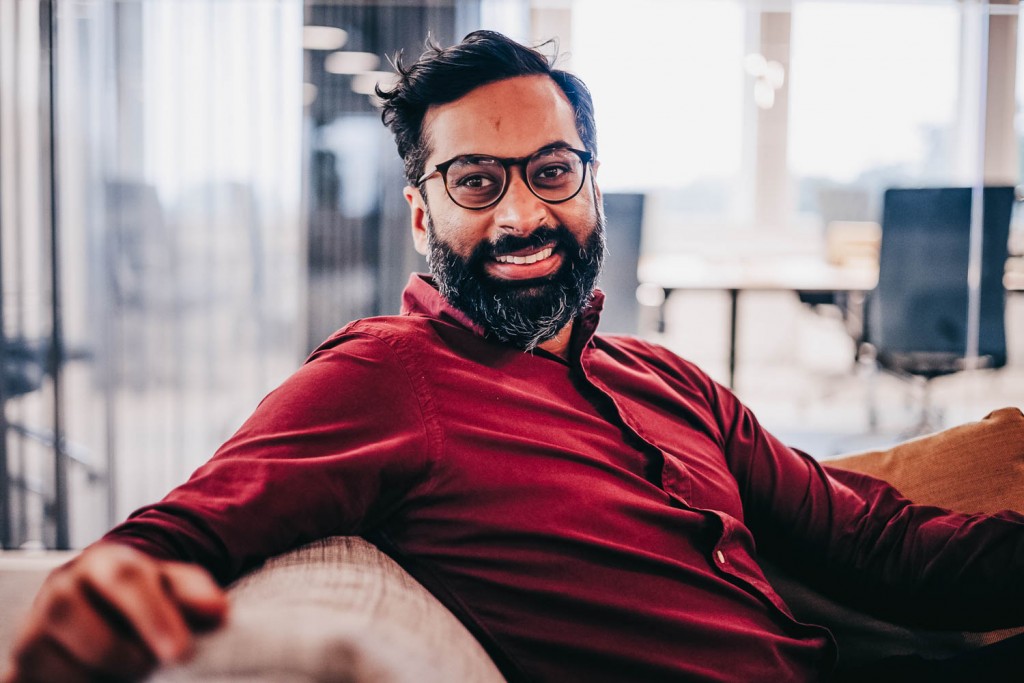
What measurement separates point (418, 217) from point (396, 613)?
29.0 inches

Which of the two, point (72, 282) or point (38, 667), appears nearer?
point (38, 667)

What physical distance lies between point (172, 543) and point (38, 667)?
0.19m

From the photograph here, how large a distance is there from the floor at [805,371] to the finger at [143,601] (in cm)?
461

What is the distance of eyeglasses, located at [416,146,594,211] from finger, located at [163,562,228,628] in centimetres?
71

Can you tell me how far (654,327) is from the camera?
4527 mm

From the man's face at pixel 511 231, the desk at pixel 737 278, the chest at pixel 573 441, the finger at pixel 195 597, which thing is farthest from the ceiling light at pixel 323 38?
the finger at pixel 195 597

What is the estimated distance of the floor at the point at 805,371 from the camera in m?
5.16

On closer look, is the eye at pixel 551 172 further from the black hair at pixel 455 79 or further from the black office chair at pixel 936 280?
the black office chair at pixel 936 280

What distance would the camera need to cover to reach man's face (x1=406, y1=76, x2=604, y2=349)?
43.9 inches

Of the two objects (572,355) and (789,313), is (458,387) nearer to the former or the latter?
(572,355)

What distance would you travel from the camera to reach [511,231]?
113 cm

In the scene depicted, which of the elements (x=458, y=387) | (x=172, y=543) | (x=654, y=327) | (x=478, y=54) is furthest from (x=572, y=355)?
(x=654, y=327)

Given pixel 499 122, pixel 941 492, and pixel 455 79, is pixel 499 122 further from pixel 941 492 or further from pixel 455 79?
pixel 941 492


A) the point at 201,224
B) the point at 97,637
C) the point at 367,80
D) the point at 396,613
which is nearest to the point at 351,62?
the point at 367,80
